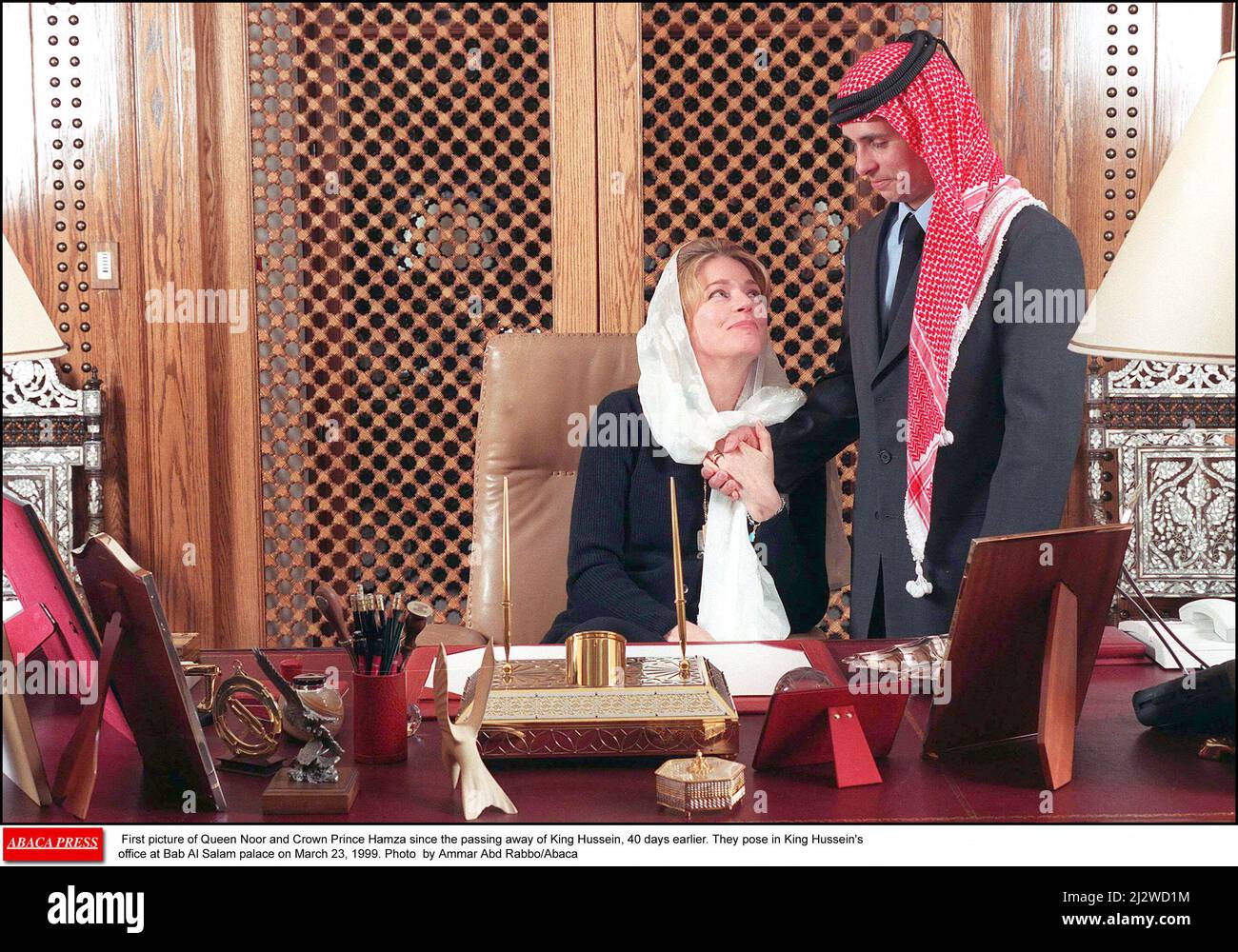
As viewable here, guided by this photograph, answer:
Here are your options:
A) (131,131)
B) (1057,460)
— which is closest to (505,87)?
(131,131)

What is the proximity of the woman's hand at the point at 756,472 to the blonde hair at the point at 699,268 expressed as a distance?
0.28m

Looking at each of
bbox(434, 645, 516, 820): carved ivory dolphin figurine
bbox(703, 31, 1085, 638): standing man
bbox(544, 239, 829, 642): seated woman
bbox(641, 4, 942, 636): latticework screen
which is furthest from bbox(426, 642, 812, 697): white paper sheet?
bbox(641, 4, 942, 636): latticework screen

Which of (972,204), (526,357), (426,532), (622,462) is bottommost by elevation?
(426,532)

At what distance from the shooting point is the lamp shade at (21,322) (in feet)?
4.06

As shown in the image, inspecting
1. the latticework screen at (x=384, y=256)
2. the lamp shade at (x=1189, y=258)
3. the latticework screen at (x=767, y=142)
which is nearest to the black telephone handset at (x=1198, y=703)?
the lamp shade at (x=1189, y=258)

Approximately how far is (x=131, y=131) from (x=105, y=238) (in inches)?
12.7

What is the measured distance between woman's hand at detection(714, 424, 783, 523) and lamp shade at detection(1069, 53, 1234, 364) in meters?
1.07

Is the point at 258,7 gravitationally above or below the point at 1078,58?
above

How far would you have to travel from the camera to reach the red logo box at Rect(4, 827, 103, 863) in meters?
1.06

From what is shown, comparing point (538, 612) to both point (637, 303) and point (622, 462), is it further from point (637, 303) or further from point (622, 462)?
point (637, 303)

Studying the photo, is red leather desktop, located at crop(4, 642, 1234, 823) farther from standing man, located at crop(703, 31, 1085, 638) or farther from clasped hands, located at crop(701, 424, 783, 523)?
clasped hands, located at crop(701, 424, 783, 523)

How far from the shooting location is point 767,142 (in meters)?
3.50

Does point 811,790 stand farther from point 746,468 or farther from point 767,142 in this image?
point 767,142

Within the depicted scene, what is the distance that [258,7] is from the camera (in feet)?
11.3
